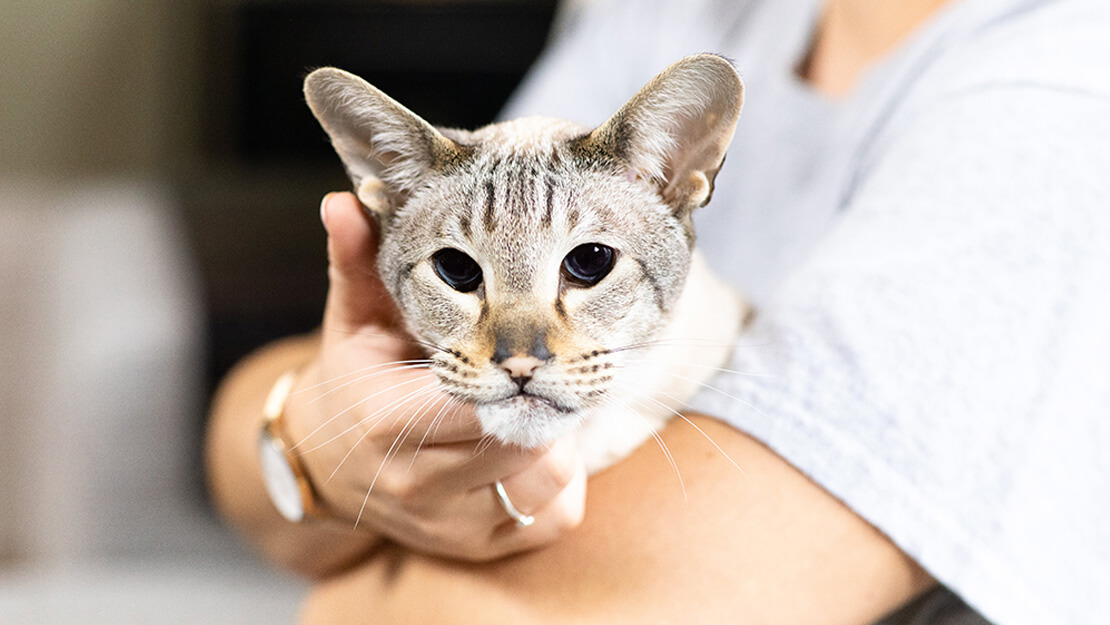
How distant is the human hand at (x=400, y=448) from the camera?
67 centimetres

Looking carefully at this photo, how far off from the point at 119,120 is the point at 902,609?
5.42 ft

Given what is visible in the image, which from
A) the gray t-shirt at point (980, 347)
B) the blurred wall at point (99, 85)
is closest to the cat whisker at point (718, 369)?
the gray t-shirt at point (980, 347)

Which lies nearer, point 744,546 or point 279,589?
point 744,546

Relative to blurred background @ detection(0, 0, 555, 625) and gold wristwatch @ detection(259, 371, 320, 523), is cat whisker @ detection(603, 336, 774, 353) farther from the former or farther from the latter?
gold wristwatch @ detection(259, 371, 320, 523)

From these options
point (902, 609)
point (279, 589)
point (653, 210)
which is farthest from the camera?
point (279, 589)

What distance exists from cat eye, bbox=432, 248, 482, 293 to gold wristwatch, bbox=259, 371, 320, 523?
360mm

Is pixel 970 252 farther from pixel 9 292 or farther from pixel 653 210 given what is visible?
pixel 9 292

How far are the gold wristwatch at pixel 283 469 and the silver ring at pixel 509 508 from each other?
11.4 inches

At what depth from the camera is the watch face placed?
0.91 meters

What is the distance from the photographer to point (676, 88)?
0.54 meters

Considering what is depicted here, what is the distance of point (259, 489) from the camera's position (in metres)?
1.16

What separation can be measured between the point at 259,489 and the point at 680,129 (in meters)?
0.92

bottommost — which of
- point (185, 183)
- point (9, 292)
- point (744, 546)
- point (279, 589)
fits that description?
point (279, 589)

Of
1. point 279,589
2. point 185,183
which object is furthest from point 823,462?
point 185,183
